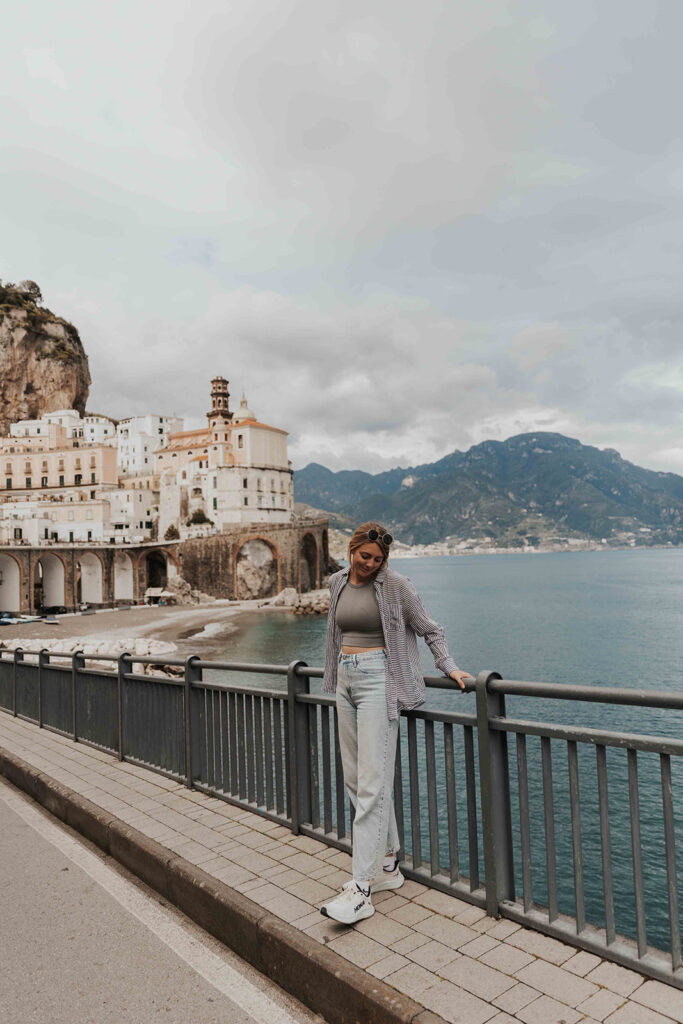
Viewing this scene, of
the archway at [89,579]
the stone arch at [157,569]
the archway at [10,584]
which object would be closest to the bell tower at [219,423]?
the stone arch at [157,569]

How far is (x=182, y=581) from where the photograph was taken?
7950cm

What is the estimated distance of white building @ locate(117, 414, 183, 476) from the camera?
9919 centimetres

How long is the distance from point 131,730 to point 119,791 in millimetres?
1075

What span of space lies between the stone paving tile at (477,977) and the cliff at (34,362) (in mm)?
114210

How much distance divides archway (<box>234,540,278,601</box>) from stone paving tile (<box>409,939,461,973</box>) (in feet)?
254

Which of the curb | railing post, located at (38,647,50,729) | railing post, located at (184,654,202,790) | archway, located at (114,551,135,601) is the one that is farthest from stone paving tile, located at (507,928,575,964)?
archway, located at (114,551,135,601)

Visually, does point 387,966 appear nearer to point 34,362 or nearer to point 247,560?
point 247,560

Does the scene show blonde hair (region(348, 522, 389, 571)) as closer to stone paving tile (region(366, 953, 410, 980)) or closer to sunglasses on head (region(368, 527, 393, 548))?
sunglasses on head (region(368, 527, 393, 548))

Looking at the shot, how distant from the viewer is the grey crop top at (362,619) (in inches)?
157

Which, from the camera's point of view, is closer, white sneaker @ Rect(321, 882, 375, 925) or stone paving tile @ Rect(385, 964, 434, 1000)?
stone paving tile @ Rect(385, 964, 434, 1000)

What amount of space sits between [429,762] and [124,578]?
3139 inches

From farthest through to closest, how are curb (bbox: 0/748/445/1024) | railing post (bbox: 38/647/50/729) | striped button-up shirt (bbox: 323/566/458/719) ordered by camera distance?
1. railing post (bbox: 38/647/50/729)
2. striped button-up shirt (bbox: 323/566/458/719)
3. curb (bbox: 0/748/445/1024)

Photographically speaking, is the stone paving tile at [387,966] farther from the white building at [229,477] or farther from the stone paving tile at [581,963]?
the white building at [229,477]

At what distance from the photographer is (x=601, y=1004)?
9.26 feet
